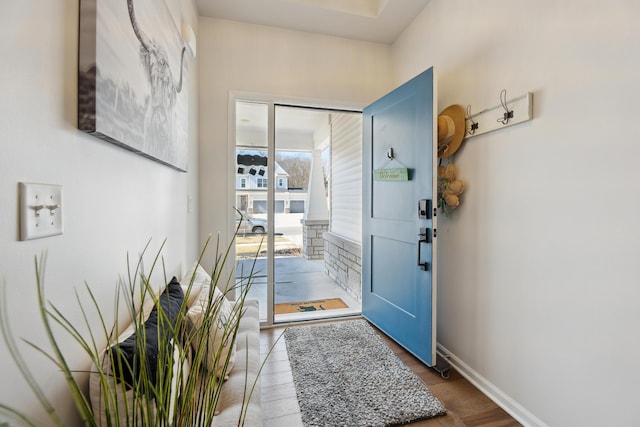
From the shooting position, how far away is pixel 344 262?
4.09 metres

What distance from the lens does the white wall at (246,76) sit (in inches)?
103

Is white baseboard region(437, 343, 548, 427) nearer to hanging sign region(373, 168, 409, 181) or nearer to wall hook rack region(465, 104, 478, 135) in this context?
hanging sign region(373, 168, 409, 181)

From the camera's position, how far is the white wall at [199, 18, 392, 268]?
2625 mm

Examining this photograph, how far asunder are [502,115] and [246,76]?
2.13 metres

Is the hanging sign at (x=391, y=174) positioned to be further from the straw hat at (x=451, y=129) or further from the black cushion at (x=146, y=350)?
the black cushion at (x=146, y=350)

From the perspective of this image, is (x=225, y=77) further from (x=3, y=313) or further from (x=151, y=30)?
(x=3, y=313)

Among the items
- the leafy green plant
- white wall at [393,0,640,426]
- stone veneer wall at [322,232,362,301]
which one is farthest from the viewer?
stone veneer wall at [322,232,362,301]

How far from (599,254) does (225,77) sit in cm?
287

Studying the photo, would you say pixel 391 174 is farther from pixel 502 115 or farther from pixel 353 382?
pixel 353 382

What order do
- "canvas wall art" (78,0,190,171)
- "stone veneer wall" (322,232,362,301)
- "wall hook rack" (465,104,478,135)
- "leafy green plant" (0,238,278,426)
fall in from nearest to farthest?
"leafy green plant" (0,238,278,426) < "canvas wall art" (78,0,190,171) < "wall hook rack" (465,104,478,135) < "stone veneer wall" (322,232,362,301)

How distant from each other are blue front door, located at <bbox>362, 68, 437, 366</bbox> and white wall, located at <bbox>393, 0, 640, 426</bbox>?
0.85 feet

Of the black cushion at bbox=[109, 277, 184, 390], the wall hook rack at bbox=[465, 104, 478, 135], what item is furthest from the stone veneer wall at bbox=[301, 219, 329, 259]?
the black cushion at bbox=[109, 277, 184, 390]

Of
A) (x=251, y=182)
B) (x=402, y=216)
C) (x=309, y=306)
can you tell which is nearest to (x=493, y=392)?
(x=402, y=216)

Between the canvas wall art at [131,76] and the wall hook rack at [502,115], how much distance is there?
187 centimetres
